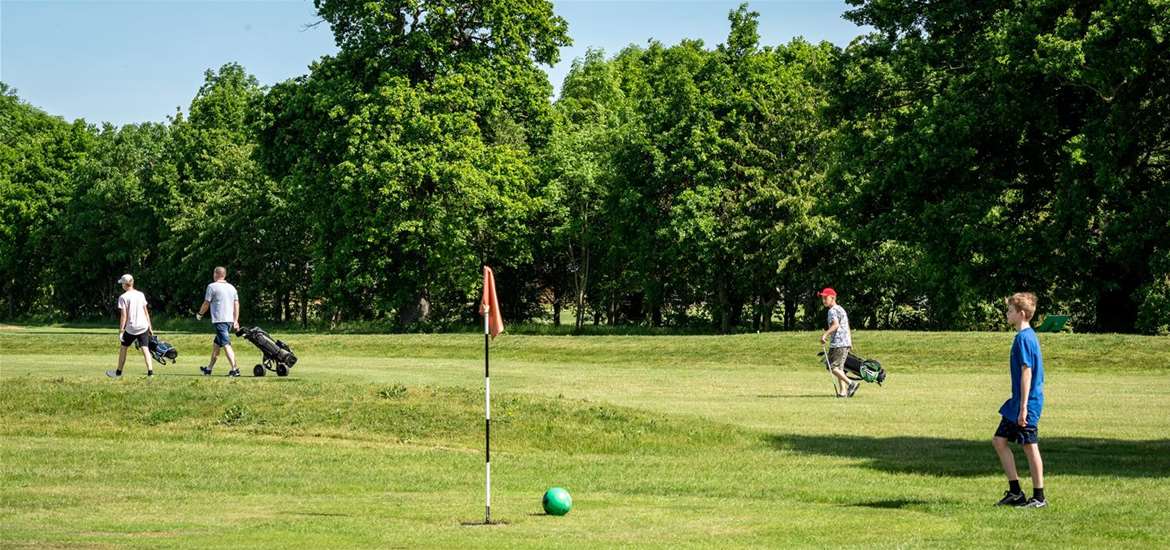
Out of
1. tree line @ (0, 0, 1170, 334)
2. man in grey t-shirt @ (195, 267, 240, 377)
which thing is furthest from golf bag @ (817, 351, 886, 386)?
man in grey t-shirt @ (195, 267, 240, 377)

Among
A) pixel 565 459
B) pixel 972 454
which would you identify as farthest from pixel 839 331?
pixel 565 459

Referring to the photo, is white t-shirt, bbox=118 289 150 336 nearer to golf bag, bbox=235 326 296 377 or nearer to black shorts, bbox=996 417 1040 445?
golf bag, bbox=235 326 296 377

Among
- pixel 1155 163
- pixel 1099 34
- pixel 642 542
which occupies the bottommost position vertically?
pixel 642 542

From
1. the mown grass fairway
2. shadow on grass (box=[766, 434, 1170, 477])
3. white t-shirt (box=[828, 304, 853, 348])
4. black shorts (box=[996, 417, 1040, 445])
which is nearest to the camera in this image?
the mown grass fairway

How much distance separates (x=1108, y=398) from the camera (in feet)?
94.5

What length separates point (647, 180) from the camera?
211 ft

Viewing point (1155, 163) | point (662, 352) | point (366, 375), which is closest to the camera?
point (1155, 163)

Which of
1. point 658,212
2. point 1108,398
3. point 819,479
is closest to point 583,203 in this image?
point 658,212

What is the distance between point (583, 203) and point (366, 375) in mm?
38008

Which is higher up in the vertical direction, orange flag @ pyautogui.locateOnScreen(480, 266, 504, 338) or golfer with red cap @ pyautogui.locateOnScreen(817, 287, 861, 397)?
orange flag @ pyautogui.locateOnScreen(480, 266, 504, 338)

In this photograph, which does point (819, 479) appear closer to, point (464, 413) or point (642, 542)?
point (642, 542)

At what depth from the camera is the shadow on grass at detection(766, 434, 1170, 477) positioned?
18.1 meters

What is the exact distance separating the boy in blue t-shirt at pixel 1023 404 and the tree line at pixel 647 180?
9.81m

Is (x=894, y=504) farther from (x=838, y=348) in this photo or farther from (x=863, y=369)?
(x=863, y=369)
